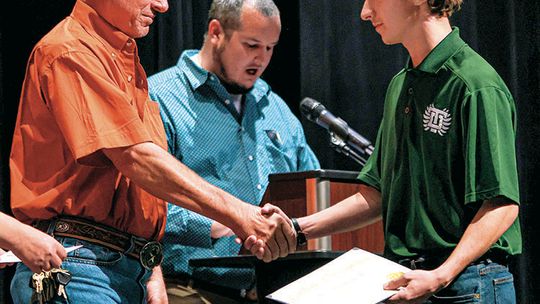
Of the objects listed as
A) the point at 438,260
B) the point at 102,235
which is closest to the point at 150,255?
the point at 102,235

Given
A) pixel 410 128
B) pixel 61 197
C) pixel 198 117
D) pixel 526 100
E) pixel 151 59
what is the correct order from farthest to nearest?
1. pixel 151 59
2. pixel 526 100
3. pixel 198 117
4. pixel 410 128
5. pixel 61 197

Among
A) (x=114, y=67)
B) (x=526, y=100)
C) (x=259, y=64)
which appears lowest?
(x=526, y=100)

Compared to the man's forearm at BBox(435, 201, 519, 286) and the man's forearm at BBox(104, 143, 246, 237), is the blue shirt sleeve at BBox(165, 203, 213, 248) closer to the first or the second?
the man's forearm at BBox(104, 143, 246, 237)

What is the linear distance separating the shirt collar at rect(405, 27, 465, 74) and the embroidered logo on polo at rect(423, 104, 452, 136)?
4.2 inches

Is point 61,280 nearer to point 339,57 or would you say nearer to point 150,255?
point 150,255

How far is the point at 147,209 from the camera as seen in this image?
238 centimetres

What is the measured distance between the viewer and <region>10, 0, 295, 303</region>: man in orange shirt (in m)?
2.24

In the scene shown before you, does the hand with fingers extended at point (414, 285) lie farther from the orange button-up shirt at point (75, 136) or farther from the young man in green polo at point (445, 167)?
the orange button-up shirt at point (75, 136)

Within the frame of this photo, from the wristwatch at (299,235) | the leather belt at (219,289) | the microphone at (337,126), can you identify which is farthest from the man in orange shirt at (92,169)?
the microphone at (337,126)

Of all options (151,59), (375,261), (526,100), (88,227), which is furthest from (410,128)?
(151,59)

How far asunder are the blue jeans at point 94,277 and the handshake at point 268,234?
1.57ft

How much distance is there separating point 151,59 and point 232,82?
30.5 inches

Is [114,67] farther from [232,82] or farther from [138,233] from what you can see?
[232,82]

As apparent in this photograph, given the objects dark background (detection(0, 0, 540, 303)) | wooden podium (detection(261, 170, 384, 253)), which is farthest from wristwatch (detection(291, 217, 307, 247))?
dark background (detection(0, 0, 540, 303))
